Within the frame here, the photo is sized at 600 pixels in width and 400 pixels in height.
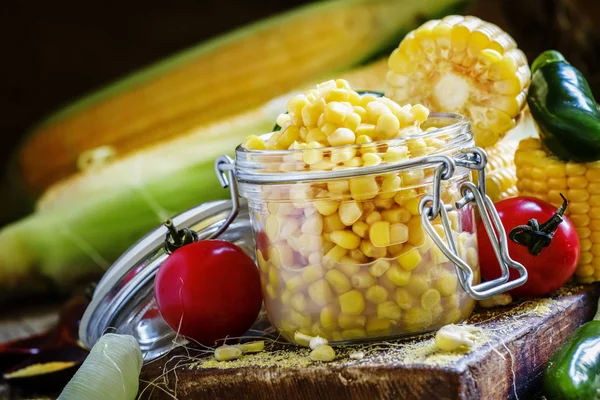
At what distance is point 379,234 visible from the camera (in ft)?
2.43

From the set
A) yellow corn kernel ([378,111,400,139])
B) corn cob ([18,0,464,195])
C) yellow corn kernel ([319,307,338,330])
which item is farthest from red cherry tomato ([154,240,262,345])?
corn cob ([18,0,464,195])

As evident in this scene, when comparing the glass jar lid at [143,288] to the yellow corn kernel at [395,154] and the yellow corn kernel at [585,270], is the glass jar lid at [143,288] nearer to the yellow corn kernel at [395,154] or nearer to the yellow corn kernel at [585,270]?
the yellow corn kernel at [395,154]

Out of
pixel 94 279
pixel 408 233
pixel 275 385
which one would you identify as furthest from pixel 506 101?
pixel 94 279

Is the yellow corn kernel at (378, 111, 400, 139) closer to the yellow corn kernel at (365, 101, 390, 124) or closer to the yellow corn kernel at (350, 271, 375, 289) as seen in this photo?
the yellow corn kernel at (365, 101, 390, 124)

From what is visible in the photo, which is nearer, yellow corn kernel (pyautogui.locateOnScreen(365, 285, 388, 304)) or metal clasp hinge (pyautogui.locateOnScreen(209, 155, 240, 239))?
yellow corn kernel (pyautogui.locateOnScreen(365, 285, 388, 304))

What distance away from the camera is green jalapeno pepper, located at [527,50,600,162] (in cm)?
90

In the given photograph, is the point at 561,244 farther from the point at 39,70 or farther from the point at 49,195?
the point at 39,70

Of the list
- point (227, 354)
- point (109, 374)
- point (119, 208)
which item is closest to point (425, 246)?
point (227, 354)

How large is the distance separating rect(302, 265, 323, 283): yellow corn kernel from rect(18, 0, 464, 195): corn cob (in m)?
0.94

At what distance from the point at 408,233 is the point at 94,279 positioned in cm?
99

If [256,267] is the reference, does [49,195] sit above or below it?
above

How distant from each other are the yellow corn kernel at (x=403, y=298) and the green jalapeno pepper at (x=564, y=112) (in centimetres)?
30

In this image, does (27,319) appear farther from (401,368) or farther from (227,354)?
(401,368)

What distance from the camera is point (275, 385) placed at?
76 cm
